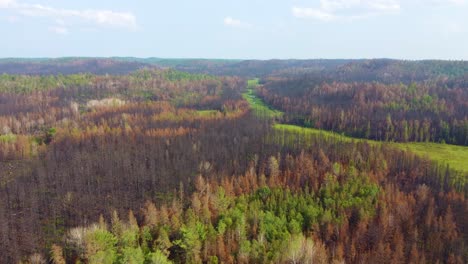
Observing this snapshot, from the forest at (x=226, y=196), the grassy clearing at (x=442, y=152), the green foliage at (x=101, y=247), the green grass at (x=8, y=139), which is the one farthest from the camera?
the green grass at (x=8, y=139)

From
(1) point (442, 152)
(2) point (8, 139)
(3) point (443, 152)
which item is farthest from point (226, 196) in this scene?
(2) point (8, 139)

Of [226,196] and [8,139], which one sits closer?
[226,196]

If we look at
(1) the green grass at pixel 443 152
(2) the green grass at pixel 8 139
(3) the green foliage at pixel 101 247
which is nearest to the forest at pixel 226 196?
(3) the green foliage at pixel 101 247

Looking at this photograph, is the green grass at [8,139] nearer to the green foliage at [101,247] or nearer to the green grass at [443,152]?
the green foliage at [101,247]

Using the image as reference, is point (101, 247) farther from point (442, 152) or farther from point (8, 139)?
point (442, 152)

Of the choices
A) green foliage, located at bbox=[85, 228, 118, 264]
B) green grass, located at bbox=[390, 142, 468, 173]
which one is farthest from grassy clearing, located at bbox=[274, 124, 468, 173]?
green foliage, located at bbox=[85, 228, 118, 264]

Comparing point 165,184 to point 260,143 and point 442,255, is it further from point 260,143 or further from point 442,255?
point 442,255

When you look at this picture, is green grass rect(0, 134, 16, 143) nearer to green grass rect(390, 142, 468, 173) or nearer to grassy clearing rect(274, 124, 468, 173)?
grassy clearing rect(274, 124, 468, 173)

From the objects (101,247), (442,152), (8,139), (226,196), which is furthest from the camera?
(8,139)

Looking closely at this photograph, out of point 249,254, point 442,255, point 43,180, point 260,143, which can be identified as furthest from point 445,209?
point 43,180

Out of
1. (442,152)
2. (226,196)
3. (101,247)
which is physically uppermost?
(101,247)

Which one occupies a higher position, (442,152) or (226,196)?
(226,196)
